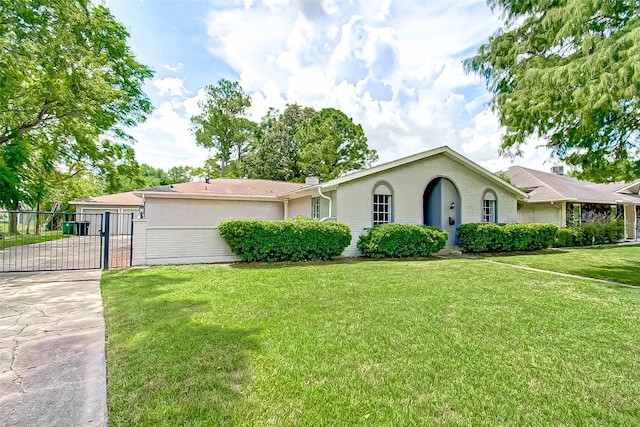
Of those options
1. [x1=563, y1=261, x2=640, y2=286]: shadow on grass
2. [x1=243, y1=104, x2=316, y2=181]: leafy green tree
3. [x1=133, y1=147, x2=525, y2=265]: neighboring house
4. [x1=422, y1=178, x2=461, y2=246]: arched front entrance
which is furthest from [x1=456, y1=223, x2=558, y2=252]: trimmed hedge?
[x1=243, y1=104, x2=316, y2=181]: leafy green tree

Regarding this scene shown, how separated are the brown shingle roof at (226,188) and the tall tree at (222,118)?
54.5ft

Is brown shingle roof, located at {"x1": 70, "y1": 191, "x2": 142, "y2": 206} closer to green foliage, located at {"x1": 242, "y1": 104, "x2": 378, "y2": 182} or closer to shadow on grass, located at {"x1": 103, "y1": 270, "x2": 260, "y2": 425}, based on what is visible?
green foliage, located at {"x1": 242, "y1": 104, "x2": 378, "y2": 182}

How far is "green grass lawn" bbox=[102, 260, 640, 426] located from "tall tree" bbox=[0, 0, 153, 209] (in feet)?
30.0

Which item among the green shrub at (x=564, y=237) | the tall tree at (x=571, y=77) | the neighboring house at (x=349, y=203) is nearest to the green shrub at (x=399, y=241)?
the neighboring house at (x=349, y=203)

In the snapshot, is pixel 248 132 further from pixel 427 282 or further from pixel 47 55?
pixel 427 282

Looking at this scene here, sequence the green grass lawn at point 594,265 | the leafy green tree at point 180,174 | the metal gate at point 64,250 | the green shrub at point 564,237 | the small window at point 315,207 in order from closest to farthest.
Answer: the green grass lawn at point 594,265 → the metal gate at point 64,250 → the small window at point 315,207 → the green shrub at point 564,237 → the leafy green tree at point 180,174

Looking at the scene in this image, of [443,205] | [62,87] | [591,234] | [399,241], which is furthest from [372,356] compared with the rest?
[591,234]

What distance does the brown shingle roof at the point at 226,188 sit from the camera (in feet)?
48.5

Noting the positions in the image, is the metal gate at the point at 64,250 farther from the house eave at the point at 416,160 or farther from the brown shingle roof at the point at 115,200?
the house eave at the point at 416,160

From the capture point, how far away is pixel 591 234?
19.2 meters

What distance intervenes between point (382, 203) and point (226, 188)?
8199 mm

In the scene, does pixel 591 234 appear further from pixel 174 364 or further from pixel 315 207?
pixel 174 364

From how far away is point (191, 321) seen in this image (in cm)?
486

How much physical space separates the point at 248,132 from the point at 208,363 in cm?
3546
